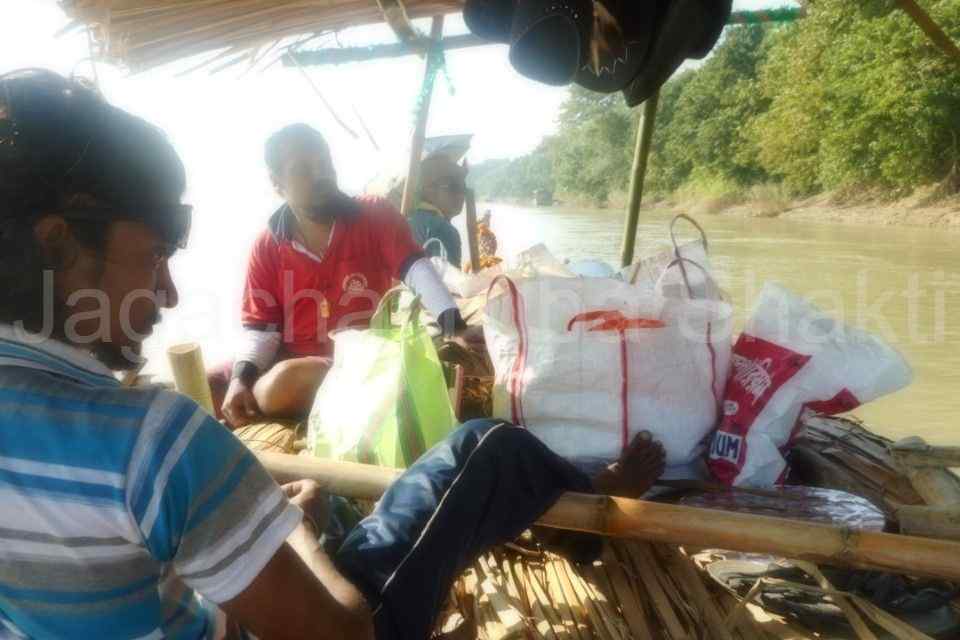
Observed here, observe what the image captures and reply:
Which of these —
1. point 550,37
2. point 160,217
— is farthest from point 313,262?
point 160,217

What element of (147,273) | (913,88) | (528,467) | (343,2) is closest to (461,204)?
(343,2)

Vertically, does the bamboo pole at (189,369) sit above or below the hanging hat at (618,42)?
below

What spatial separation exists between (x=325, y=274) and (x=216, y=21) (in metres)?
0.94

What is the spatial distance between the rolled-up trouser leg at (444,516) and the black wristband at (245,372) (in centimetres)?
127

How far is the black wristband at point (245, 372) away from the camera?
7.87ft

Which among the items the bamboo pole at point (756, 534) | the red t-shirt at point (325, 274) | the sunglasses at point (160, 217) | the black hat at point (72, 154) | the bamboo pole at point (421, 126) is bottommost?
the bamboo pole at point (756, 534)

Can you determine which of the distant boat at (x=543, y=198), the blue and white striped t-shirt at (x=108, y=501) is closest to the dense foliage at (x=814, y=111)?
the blue and white striped t-shirt at (x=108, y=501)

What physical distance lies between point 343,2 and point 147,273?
122 centimetres

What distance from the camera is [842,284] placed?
9102 millimetres

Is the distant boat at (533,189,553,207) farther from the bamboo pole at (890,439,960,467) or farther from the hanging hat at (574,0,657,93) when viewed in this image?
the bamboo pole at (890,439,960,467)

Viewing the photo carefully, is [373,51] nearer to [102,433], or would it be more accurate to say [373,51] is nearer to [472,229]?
[102,433]

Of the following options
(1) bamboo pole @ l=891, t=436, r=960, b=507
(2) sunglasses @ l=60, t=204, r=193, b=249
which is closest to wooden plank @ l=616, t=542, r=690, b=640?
(1) bamboo pole @ l=891, t=436, r=960, b=507

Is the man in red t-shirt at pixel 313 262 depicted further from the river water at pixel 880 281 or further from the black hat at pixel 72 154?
the black hat at pixel 72 154

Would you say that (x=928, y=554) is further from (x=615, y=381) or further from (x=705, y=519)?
(x=615, y=381)
